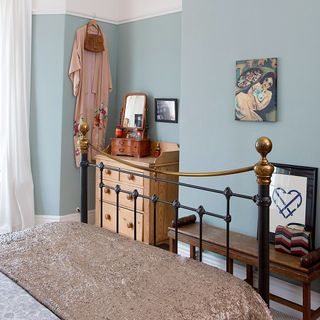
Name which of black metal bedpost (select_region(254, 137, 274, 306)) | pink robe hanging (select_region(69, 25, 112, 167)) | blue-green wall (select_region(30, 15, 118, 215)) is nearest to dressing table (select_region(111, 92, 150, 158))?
pink robe hanging (select_region(69, 25, 112, 167))

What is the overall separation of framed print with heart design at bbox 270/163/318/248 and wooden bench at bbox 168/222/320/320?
Answer: 214mm

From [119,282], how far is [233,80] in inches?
76.6

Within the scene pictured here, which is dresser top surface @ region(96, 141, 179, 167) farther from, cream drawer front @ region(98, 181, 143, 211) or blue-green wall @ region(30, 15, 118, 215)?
blue-green wall @ region(30, 15, 118, 215)

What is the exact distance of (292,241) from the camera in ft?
8.19

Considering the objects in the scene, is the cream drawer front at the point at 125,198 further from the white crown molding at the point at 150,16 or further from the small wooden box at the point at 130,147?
the white crown molding at the point at 150,16

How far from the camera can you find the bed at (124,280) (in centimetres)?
132

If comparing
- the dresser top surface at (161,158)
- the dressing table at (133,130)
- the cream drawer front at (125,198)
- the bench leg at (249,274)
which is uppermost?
the dressing table at (133,130)

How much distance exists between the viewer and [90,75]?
453cm

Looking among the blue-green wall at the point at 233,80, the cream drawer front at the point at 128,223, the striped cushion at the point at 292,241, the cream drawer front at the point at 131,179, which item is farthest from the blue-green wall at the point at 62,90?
the striped cushion at the point at 292,241

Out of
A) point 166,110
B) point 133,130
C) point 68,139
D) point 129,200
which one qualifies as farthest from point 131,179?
point 68,139

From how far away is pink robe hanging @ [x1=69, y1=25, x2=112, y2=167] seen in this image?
4.36m

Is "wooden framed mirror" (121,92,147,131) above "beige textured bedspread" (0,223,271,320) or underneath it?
above

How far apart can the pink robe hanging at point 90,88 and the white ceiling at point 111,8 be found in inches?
8.0

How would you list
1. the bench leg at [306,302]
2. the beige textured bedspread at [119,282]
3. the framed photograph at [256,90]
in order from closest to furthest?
the beige textured bedspread at [119,282], the bench leg at [306,302], the framed photograph at [256,90]
